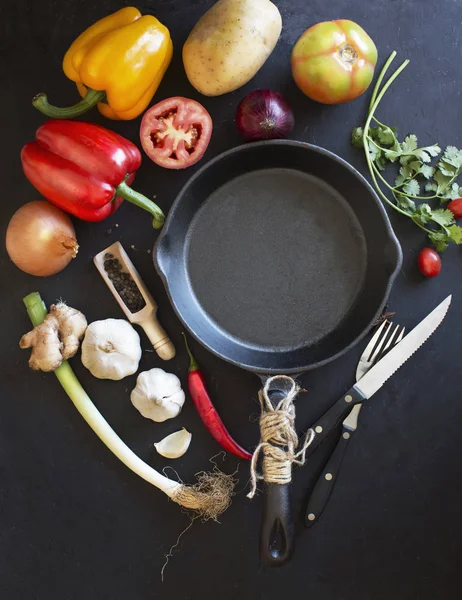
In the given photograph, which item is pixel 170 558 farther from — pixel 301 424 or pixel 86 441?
pixel 301 424

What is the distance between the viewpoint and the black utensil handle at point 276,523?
1165mm

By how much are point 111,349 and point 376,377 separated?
1.82 feet

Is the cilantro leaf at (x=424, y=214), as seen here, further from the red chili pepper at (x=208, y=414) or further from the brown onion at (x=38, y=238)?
the brown onion at (x=38, y=238)

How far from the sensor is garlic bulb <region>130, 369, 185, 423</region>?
4.18 feet

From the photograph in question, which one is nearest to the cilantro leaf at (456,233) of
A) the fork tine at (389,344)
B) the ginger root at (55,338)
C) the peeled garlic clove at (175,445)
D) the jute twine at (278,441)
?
the fork tine at (389,344)

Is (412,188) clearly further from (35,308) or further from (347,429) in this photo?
(35,308)

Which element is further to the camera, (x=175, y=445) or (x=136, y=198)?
(x=175, y=445)

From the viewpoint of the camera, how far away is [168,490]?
129 cm

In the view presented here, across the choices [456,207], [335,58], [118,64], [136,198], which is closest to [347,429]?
[456,207]

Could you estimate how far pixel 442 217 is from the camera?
125cm

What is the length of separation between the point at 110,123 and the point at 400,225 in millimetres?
670

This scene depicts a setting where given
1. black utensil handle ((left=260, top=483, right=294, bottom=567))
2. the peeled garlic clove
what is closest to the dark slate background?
the peeled garlic clove

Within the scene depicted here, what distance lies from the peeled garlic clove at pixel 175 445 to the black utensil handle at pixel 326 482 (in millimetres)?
290

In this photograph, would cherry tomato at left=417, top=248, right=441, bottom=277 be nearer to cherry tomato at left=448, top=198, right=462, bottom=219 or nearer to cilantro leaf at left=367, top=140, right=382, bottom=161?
cherry tomato at left=448, top=198, right=462, bottom=219
